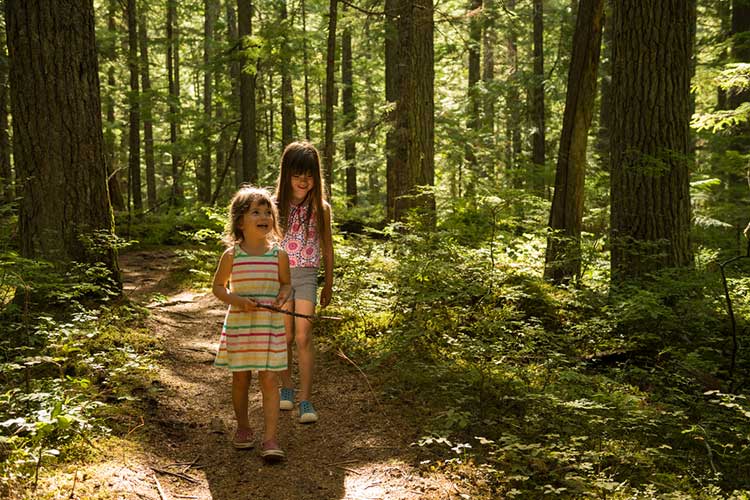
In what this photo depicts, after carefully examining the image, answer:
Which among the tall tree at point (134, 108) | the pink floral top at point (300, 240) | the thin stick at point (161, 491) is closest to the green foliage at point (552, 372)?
the pink floral top at point (300, 240)

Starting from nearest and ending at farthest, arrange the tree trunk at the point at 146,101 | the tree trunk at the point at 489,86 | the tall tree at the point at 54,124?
1. the tall tree at the point at 54,124
2. the tree trunk at the point at 146,101
3. the tree trunk at the point at 489,86

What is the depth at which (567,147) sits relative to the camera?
8.48 metres

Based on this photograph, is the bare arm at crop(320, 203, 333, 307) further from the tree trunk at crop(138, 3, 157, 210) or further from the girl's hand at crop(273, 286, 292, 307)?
the tree trunk at crop(138, 3, 157, 210)

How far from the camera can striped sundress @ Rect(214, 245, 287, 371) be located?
13.8 feet

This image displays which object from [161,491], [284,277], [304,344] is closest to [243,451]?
[161,491]

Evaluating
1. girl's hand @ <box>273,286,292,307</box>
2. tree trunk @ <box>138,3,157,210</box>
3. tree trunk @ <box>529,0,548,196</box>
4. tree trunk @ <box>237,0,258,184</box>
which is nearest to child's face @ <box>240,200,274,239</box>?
girl's hand @ <box>273,286,292,307</box>

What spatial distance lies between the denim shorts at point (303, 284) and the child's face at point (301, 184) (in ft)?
2.02

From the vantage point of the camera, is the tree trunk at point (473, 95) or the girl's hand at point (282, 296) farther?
the tree trunk at point (473, 95)

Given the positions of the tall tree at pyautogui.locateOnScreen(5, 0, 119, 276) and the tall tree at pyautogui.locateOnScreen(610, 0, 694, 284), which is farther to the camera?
the tall tree at pyautogui.locateOnScreen(610, 0, 694, 284)

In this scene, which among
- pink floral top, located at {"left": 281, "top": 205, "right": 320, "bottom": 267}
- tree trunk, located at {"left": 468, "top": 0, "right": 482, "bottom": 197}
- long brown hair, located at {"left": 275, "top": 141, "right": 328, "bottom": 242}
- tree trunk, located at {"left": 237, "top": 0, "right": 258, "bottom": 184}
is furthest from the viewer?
tree trunk, located at {"left": 468, "top": 0, "right": 482, "bottom": 197}

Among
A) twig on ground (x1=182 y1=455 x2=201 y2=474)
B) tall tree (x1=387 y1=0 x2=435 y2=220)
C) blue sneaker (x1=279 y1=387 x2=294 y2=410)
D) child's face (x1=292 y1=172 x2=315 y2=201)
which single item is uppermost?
tall tree (x1=387 y1=0 x2=435 y2=220)

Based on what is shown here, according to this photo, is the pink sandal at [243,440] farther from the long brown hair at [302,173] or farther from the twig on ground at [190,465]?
the long brown hair at [302,173]

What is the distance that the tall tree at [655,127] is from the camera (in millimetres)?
7484

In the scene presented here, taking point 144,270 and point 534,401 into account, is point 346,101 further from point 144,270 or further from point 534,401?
point 534,401
